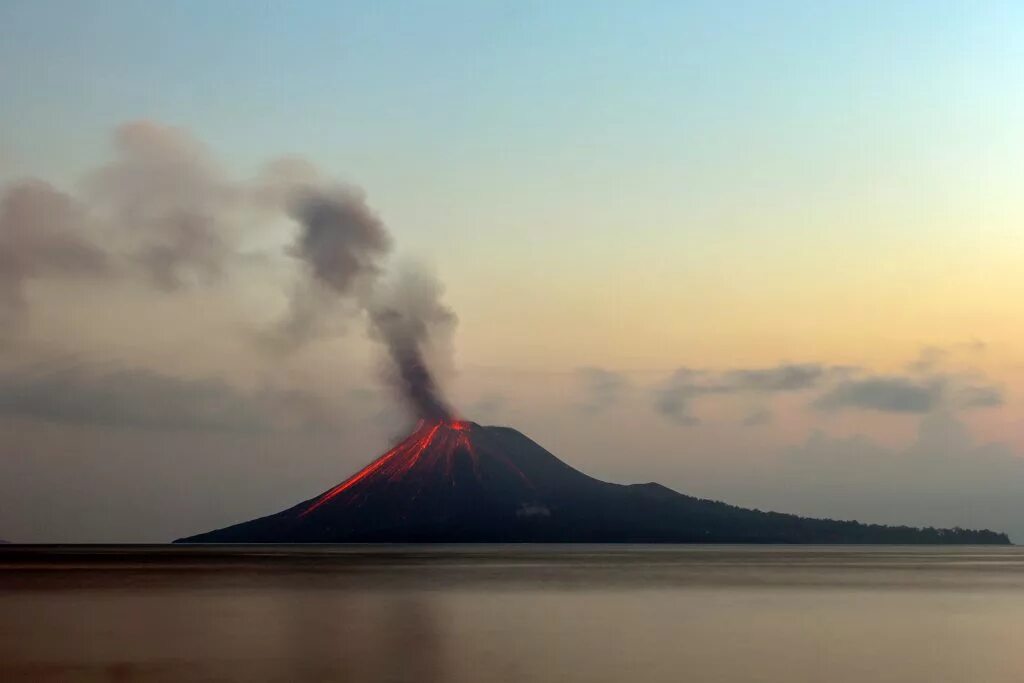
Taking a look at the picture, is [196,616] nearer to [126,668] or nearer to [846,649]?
[126,668]

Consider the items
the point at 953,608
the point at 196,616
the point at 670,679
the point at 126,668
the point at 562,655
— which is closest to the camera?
the point at 670,679

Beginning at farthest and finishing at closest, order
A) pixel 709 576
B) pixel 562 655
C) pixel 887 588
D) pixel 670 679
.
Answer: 1. pixel 709 576
2. pixel 887 588
3. pixel 562 655
4. pixel 670 679

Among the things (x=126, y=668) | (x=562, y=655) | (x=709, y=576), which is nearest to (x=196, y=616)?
(x=126, y=668)

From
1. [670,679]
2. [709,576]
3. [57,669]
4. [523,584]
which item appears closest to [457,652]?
[670,679]

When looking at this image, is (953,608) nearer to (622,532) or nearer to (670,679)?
(670,679)

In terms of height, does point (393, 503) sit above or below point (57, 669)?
above

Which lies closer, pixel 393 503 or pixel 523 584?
pixel 523 584
